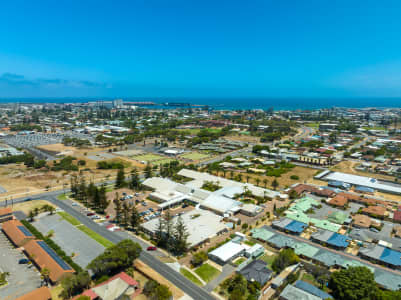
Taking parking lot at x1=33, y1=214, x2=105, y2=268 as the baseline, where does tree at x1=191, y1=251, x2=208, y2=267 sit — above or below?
above

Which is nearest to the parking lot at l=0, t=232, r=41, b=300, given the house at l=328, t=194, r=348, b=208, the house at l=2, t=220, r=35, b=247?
the house at l=2, t=220, r=35, b=247

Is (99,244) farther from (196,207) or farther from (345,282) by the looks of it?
(345,282)

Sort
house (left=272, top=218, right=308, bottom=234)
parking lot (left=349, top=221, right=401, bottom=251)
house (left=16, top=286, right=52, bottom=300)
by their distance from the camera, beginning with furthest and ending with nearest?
house (left=272, top=218, right=308, bottom=234)
parking lot (left=349, top=221, right=401, bottom=251)
house (left=16, top=286, right=52, bottom=300)

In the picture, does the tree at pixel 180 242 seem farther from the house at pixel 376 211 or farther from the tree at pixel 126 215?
the house at pixel 376 211

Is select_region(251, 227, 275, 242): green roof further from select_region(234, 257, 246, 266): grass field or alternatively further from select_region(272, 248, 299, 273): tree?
select_region(272, 248, 299, 273): tree

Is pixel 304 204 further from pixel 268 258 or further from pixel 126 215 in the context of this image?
pixel 126 215

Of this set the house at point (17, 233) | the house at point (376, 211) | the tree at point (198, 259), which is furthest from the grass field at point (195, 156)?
the tree at point (198, 259)

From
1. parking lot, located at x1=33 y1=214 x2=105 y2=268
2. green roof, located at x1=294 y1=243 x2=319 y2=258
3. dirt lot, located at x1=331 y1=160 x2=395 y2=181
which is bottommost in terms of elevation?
parking lot, located at x1=33 y1=214 x2=105 y2=268
